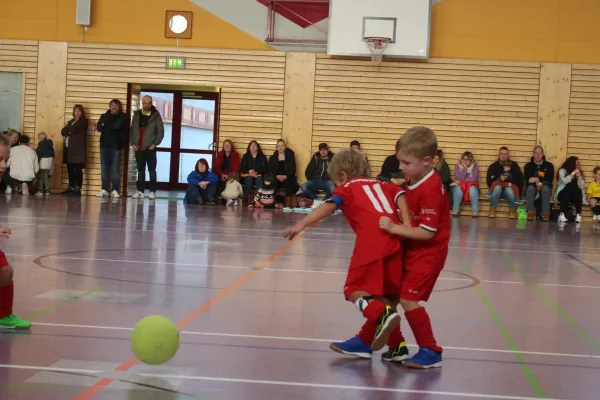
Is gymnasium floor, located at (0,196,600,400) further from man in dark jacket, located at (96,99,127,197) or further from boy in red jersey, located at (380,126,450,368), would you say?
man in dark jacket, located at (96,99,127,197)

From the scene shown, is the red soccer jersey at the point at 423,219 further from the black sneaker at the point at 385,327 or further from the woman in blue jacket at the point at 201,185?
the woman in blue jacket at the point at 201,185

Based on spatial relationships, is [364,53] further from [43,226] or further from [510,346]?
[510,346]

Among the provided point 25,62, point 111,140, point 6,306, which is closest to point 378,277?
point 6,306

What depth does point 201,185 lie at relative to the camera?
61.8 ft

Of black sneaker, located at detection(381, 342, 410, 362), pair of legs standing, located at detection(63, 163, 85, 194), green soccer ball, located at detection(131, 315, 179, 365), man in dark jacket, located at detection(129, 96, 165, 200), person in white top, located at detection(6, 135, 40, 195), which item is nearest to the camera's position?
green soccer ball, located at detection(131, 315, 179, 365)

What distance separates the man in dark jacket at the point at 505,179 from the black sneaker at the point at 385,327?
15236 mm

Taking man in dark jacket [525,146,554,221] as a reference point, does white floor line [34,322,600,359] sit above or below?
below

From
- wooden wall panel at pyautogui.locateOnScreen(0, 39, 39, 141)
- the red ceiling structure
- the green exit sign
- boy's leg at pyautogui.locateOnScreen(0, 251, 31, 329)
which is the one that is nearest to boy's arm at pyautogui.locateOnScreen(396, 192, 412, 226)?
boy's leg at pyautogui.locateOnScreen(0, 251, 31, 329)

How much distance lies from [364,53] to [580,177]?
545cm

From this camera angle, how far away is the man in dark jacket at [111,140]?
19.4 m

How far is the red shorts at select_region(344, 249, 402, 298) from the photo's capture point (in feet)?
14.3

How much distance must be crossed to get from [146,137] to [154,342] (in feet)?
52.3

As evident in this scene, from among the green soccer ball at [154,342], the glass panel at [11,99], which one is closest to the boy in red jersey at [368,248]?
the green soccer ball at [154,342]

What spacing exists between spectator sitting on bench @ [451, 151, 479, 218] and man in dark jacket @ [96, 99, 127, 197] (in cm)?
767
